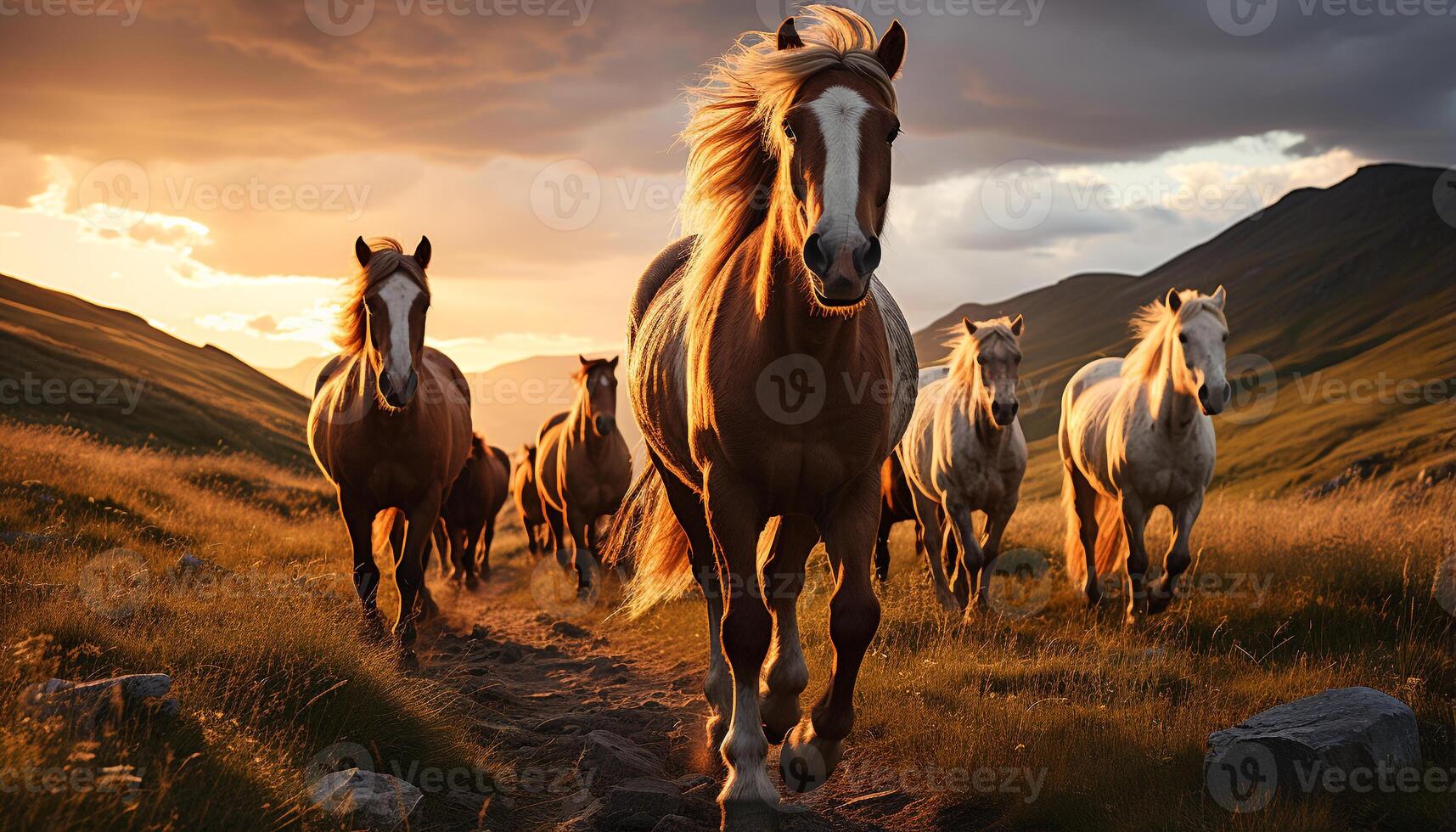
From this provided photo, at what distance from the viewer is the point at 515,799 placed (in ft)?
14.6

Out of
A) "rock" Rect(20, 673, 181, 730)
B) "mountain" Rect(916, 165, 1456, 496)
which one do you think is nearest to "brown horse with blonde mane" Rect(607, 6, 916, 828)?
"rock" Rect(20, 673, 181, 730)

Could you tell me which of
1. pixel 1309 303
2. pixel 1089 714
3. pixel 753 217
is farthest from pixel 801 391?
pixel 1309 303

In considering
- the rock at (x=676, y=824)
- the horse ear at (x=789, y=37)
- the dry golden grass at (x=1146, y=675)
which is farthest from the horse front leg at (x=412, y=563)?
the horse ear at (x=789, y=37)

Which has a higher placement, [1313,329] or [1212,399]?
[1313,329]

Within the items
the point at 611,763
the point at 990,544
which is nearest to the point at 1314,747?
the point at 611,763

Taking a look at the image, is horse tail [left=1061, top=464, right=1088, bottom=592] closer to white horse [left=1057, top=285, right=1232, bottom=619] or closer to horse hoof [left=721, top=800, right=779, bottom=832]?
white horse [left=1057, top=285, right=1232, bottom=619]

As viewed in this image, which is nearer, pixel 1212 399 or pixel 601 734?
pixel 601 734

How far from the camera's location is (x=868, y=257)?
2.95 m

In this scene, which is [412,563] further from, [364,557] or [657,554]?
[657,554]

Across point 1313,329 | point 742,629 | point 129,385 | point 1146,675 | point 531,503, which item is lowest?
point 531,503

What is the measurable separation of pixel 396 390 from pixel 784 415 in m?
3.70

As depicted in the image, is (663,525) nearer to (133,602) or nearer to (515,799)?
(515,799)

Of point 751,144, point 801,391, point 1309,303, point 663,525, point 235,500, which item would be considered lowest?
point 235,500

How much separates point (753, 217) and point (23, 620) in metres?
4.31
